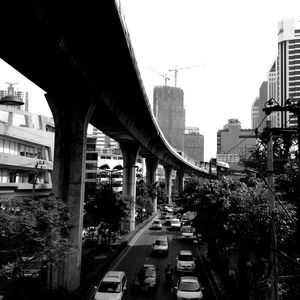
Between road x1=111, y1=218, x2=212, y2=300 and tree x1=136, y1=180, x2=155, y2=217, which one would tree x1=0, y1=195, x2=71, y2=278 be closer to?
road x1=111, y1=218, x2=212, y2=300

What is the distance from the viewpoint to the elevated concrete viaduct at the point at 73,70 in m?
15.0

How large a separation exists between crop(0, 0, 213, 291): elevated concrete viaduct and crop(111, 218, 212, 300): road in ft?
16.3

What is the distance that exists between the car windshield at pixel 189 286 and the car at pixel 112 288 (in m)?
3.15

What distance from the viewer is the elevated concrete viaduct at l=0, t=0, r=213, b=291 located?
15047mm

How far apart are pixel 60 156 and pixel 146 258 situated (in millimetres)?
13500

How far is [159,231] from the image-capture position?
51.7 metres

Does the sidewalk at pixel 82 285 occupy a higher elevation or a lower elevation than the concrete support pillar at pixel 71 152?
lower

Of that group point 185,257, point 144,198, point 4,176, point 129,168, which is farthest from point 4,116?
point 185,257

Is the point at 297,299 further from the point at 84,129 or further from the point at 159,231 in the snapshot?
the point at 159,231

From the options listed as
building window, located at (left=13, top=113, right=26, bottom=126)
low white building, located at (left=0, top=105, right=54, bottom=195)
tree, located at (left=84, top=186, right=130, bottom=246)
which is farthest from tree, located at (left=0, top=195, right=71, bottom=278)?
building window, located at (left=13, top=113, right=26, bottom=126)

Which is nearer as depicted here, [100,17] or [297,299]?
[297,299]

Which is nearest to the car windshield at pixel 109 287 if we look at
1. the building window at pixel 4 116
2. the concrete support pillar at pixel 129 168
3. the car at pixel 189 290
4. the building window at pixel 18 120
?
the car at pixel 189 290

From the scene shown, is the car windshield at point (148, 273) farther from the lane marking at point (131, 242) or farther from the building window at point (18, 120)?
the building window at point (18, 120)

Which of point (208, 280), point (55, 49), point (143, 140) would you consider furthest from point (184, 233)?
point (55, 49)
